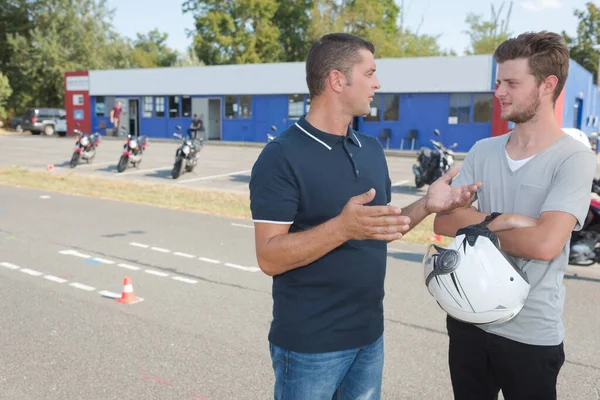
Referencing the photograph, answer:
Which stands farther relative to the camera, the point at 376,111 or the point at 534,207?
the point at 376,111

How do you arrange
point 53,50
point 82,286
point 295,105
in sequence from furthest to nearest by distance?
point 53,50, point 295,105, point 82,286

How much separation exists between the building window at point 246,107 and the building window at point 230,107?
461 mm

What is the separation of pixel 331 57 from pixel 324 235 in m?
0.71

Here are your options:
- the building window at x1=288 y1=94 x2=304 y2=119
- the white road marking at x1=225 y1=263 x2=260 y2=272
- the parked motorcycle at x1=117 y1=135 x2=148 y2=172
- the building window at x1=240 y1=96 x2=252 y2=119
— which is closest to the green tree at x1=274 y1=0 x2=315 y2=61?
the building window at x1=240 y1=96 x2=252 y2=119

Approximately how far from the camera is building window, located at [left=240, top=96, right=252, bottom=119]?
107 ft

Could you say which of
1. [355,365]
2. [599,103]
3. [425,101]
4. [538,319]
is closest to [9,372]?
[355,365]

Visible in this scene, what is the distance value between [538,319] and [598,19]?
199 feet

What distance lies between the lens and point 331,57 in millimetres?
2268

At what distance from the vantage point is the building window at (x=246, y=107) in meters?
32.8

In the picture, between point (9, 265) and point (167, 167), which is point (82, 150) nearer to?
point (167, 167)

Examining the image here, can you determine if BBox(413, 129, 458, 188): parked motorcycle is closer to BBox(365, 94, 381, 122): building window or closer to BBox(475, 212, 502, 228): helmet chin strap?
BBox(475, 212, 502, 228): helmet chin strap

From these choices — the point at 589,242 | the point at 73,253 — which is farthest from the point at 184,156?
the point at 589,242

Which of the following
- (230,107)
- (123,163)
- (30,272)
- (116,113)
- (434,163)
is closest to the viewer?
(30,272)

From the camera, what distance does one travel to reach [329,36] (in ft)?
7.61
